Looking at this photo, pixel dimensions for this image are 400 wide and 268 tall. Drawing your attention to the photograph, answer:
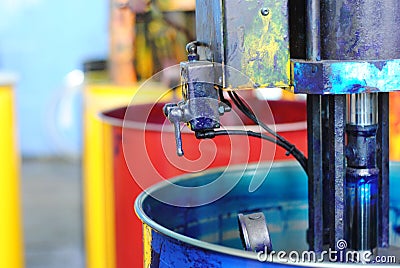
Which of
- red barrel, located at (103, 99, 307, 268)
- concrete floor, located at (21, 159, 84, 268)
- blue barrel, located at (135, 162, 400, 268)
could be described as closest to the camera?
blue barrel, located at (135, 162, 400, 268)

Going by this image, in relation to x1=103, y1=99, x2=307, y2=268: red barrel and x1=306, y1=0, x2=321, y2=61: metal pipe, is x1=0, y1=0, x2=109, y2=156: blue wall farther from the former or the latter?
x1=306, y1=0, x2=321, y2=61: metal pipe

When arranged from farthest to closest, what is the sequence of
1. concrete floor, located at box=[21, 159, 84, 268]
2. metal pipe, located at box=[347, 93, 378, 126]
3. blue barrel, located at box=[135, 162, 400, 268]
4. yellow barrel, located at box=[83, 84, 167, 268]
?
1. concrete floor, located at box=[21, 159, 84, 268]
2. yellow barrel, located at box=[83, 84, 167, 268]
3. blue barrel, located at box=[135, 162, 400, 268]
4. metal pipe, located at box=[347, 93, 378, 126]

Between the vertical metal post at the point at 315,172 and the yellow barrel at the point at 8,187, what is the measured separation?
47.5 inches

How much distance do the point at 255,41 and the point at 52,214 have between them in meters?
3.61

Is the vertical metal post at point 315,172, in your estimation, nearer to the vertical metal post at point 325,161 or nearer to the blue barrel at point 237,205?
the vertical metal post at point 325,161

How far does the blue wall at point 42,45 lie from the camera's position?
550cm

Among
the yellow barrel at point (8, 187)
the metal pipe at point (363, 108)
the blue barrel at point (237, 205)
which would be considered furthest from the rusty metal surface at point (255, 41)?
the yellow barrel at point (8, 187)

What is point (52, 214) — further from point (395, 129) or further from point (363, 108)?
point (363, 108)

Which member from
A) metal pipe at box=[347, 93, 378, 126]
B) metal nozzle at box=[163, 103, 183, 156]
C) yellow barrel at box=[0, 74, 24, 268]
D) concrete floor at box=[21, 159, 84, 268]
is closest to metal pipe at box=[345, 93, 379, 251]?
metal pipe at box=[347, 93, 378, 126]

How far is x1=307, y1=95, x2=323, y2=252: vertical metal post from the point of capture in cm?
109

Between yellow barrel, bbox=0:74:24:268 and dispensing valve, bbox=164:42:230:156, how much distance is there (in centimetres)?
125

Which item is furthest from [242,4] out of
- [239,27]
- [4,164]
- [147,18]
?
[147,18]

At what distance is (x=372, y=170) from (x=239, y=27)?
0.30 metres

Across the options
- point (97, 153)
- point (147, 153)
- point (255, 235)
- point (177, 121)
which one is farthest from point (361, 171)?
point (97, 153)
